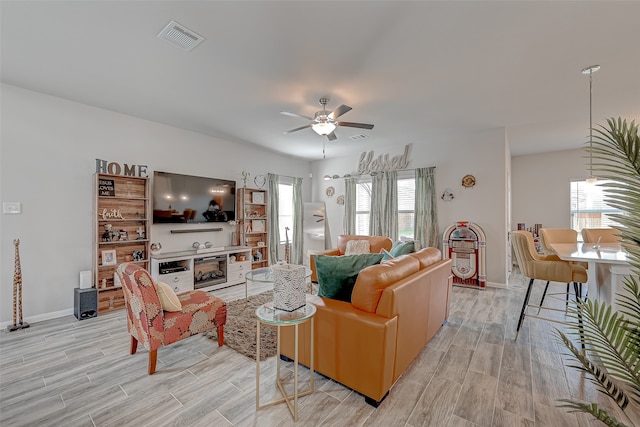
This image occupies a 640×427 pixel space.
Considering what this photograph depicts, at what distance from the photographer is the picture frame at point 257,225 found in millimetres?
5809

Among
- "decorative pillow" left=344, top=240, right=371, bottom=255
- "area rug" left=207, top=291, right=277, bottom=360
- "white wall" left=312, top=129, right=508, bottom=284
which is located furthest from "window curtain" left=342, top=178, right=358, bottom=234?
"area rug" left=207, top=291, right=277, bottom=360

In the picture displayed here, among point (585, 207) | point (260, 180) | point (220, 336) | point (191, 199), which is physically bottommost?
point (220, 336)

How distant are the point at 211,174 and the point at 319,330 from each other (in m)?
4.03

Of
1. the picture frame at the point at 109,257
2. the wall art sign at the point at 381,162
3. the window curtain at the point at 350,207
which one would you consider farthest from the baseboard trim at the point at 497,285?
the picture frame at the point at 109,257

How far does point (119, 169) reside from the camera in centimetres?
391

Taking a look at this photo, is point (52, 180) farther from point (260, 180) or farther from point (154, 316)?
point (260, 180)

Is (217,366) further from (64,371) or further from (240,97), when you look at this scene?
(240,97)

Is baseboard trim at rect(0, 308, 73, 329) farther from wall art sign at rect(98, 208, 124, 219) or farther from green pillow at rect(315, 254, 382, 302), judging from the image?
green pillow at rect(315, 254, 382, 302)

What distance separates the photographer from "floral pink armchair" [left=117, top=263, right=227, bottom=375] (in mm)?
2207

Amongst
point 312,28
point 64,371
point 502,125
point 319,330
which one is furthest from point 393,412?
point 502,125

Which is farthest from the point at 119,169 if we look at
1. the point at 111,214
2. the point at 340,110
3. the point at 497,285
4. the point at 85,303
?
the point at 497,285

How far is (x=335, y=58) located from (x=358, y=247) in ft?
11.1

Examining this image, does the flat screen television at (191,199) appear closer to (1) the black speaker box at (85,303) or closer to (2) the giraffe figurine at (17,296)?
(1) the black speaker box at (85,303)

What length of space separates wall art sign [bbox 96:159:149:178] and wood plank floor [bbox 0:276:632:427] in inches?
82.5
